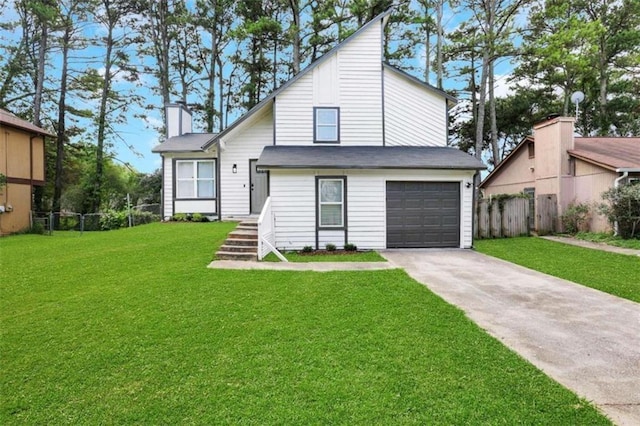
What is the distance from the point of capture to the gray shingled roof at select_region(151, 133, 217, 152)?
13944mm

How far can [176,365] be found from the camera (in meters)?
3.31

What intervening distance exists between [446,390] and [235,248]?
22.3 feet

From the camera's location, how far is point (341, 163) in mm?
10023

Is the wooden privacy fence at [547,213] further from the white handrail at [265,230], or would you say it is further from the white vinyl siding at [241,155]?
the white vinyl siding at [241,155]

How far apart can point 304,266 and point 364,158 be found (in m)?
4.52

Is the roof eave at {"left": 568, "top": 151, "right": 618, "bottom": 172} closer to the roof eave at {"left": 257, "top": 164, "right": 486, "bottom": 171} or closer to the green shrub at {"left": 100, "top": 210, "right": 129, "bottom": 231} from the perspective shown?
the roof eave at {"left": 257, "top": 164, "right": 486, "bottom": 171}

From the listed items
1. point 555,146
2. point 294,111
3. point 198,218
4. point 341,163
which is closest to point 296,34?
point 294,111

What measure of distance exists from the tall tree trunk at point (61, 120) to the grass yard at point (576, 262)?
25132mm

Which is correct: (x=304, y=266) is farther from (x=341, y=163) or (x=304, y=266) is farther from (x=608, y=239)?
(x=608, y=239)

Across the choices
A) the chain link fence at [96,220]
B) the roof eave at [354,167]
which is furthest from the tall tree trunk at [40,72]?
the roof eave at [354,167]

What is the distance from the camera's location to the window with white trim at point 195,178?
559 inches

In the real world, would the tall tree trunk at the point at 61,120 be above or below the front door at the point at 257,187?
above

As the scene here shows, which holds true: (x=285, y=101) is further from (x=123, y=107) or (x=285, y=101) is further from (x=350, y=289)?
(x=123, y=107)

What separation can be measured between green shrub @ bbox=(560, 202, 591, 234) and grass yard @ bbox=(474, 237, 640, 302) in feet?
6.73
